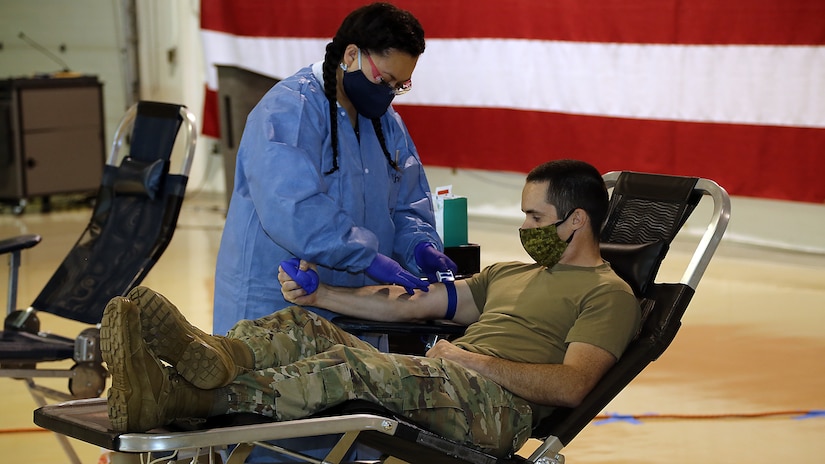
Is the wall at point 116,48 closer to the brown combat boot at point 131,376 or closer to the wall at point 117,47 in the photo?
the wall at point 117,47

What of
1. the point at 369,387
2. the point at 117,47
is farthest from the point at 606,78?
the point at 369,387

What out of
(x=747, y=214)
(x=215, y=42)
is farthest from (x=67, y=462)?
(x=215, y=42)

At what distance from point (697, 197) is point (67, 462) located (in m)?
1.89

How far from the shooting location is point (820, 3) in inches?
229

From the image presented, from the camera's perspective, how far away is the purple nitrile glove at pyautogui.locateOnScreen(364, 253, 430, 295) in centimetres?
260

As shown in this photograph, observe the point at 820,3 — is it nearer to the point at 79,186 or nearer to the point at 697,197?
the point at 697,197

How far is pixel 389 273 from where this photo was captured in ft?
8.57

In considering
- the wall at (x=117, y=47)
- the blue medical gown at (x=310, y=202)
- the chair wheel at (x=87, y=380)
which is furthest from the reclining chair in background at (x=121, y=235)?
the wall at (x=117, y=47)

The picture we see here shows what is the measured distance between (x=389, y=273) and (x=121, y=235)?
1.39 metres

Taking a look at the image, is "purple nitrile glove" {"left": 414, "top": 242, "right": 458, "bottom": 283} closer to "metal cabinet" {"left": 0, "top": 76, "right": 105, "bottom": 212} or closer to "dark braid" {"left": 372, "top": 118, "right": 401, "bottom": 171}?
"dark braid" {"left": 372, "top": 118, "right": 401, "bottom": 171}

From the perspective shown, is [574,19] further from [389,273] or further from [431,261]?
[389,273]

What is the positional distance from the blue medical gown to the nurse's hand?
2 cm

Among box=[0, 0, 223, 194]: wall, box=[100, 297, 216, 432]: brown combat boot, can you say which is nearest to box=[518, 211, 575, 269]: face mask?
box=[100, 297, 216, 432]: brown combat boot

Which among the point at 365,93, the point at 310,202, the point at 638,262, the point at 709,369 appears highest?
the point at 365,93
